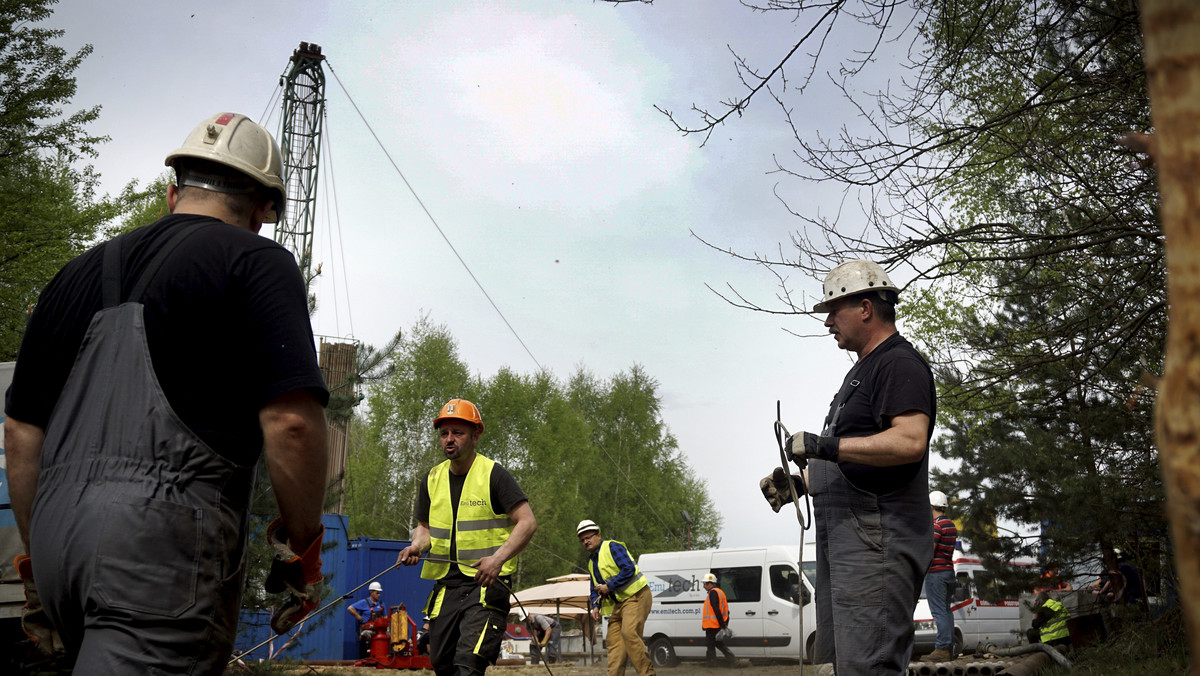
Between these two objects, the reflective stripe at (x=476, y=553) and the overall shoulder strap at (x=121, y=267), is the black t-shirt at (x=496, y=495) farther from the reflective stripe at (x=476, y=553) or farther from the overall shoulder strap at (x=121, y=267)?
the overall shoulder strap at (x=121, y=267)

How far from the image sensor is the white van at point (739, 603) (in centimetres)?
1803

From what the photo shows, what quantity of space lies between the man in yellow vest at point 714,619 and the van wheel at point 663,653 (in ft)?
3.00

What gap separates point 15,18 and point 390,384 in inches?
1299

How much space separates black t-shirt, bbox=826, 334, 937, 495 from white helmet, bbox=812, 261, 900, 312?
0.81ft

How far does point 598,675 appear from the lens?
13688mm

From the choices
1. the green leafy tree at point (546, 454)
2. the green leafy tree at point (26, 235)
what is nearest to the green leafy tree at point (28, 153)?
the green leafy tree at point (26, 235)

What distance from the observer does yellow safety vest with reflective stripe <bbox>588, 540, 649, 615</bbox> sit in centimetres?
1205

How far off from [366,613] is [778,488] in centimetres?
1730

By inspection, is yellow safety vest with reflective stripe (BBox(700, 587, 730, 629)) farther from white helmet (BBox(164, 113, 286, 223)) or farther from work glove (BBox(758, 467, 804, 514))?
white helmet (BBox(164, 113, 286, 223))

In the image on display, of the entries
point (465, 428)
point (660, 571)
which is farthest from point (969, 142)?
point (660, 571)

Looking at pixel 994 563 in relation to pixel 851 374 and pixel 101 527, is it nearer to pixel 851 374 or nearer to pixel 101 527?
pixel 851 374

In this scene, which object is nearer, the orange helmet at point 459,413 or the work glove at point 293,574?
the work glove at point 293,574

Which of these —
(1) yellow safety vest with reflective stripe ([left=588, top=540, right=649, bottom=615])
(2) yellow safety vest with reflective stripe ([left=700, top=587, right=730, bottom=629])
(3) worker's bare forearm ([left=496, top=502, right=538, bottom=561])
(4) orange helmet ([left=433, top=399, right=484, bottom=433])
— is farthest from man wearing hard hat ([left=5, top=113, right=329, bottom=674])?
(2) yellow safety vest with reflective stripe ([left=700, top=587, right=730, bottom=629])

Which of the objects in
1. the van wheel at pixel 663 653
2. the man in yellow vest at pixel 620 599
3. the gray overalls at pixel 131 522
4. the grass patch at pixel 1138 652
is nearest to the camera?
the gray overalls at pixel 131 522
